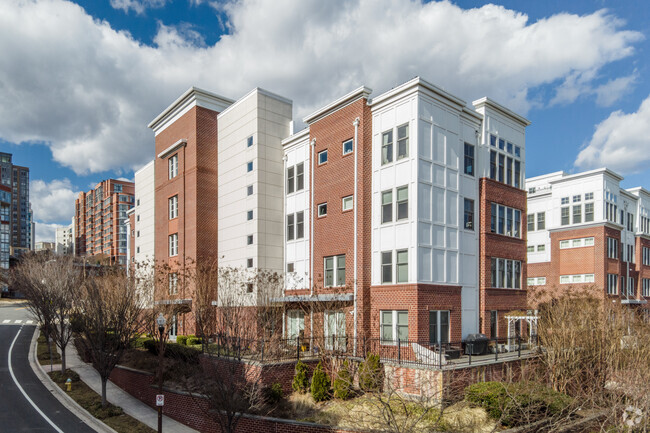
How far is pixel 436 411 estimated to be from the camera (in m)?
17.2

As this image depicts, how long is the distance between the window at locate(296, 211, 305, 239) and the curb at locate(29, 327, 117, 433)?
585 inches

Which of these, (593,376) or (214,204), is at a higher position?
(214,204)

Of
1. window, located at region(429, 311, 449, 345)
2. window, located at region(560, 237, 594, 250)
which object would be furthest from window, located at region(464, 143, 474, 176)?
window, located at region(560, 237, 594, 250)

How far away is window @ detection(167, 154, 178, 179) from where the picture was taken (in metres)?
39.1

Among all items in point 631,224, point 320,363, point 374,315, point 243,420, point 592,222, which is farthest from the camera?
point 631,224

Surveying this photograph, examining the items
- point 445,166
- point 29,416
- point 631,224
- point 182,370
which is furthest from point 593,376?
point 631,224

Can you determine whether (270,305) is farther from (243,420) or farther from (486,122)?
(486,122)

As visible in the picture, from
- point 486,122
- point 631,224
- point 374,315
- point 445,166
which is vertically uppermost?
point 486,122

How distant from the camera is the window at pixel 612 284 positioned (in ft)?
136

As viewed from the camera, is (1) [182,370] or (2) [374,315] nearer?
(2) [374,315]

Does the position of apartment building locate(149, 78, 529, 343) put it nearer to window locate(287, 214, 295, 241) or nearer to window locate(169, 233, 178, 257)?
window locate(287, 214, 295, 241)

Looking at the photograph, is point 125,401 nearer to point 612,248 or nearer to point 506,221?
point 506,221

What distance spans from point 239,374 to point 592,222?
1409 inches

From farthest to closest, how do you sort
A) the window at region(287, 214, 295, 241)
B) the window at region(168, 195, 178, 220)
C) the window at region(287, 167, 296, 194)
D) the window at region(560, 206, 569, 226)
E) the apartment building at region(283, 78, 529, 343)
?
the window at region(560, 206, 569, 226) < the window at region(168, 195, 178, 220) < the window at region(287, 167, 296, 194) < the window at region(287, 214, 295, 241) < the apartment building at region(283, 78, 529, 343)
